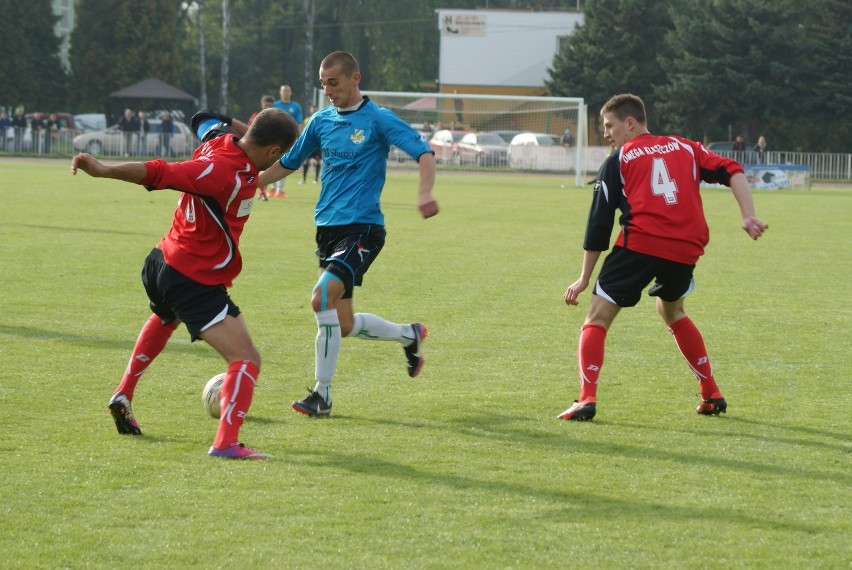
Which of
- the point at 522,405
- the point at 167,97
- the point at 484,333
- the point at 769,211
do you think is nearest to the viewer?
the point at 522,405

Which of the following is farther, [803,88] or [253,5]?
[253,5]

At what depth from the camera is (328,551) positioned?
4.07 meters

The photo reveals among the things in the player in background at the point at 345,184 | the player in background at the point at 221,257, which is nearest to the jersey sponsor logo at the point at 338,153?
the player in background at the point at 345,184

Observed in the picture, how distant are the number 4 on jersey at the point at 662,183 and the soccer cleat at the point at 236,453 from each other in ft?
7.91

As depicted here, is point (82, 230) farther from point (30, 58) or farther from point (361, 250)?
point (30, 58)

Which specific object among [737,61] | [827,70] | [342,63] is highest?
[737,61]

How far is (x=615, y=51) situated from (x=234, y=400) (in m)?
50.8

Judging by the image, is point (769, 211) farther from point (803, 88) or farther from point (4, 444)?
point (803, 88)

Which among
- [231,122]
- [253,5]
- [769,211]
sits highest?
[253,5]

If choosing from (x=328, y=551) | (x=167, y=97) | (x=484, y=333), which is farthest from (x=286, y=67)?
(x=328, y=551)

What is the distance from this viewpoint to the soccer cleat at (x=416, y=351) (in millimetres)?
7134

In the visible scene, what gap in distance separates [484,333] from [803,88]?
44451 millimetres

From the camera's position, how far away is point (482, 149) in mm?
40219

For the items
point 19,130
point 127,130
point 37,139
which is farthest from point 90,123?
point 127,130
